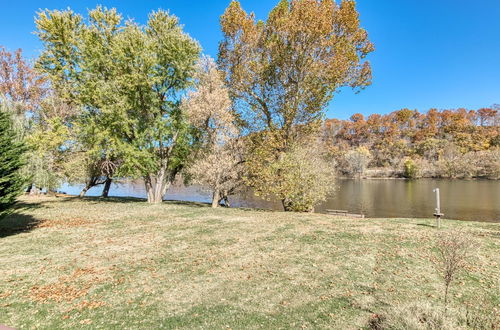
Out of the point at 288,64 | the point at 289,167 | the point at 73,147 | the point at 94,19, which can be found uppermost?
the point at 94,19

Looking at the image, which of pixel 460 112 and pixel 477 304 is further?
pixel 460 112

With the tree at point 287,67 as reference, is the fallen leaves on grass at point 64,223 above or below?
below

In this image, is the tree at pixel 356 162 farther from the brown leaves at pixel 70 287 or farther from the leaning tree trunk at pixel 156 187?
the brown leaves at pixel 70 287

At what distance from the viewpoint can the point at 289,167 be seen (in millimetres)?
20250


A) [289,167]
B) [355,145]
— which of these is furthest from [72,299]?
[355,145]

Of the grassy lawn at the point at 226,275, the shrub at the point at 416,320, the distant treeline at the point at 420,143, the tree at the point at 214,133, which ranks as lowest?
the grassy lawn at the point at 226,275

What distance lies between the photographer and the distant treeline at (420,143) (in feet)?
262

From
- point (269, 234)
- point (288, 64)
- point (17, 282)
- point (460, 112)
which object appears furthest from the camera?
point (460, 112)

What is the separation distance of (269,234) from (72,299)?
318 inches

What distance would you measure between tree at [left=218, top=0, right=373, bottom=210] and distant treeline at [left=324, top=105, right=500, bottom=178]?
238 feet

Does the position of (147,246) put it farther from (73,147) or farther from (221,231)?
(73,147)

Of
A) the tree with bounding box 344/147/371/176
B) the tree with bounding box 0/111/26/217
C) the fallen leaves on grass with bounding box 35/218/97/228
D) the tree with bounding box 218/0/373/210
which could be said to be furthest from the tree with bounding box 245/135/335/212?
the tree with bounding box 344/147/371/176

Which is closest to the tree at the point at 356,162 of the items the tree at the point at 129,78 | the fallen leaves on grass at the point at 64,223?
the tree at the point at 129,78

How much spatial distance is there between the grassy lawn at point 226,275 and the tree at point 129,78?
996 centimetres
